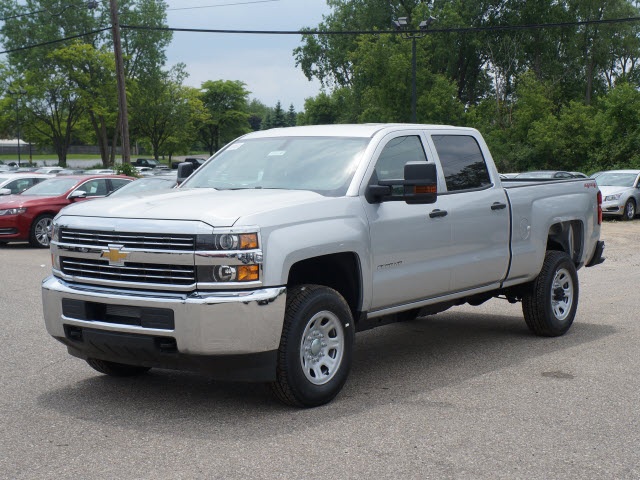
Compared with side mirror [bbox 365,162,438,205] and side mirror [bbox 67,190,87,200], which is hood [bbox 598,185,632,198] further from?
side mirror [bbox 365,162,438,205]

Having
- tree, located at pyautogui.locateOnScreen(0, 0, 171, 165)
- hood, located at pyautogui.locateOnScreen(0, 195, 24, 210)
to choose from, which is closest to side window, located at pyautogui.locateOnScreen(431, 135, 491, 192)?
hood, located at pyautogui.locateOnScreen(0, 195, 24, 210)

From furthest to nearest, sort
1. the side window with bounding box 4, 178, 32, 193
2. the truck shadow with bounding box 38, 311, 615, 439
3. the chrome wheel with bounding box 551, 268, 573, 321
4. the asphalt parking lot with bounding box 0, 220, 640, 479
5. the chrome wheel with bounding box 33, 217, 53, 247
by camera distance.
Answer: the side window with bounding box 4, 178, 32, 193 → the chrome wheel with bounding box 33, 217, 53, 247 → the chrome wheel with bounding box 551, 268, 573, 321 → the truck shadow with bounding box 38, 311, 615, 439 → the asphalt parking lot with bounding box 0, 220, 640, 479

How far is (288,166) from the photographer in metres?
7.23

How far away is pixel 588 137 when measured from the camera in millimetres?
45094

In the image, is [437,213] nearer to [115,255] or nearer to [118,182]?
[115,255]

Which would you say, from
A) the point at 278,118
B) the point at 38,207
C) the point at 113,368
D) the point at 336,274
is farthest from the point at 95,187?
the point at 278,118

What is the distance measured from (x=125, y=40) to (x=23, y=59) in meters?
8.28

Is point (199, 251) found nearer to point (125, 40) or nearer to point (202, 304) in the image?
point (202, 304)

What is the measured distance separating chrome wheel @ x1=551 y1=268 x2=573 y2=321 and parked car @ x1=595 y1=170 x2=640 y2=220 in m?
18.7

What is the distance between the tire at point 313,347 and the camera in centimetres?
600

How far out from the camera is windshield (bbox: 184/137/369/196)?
696 centimetres

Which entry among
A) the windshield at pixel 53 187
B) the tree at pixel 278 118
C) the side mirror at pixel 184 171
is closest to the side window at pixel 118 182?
the windshield at pixel 53 187

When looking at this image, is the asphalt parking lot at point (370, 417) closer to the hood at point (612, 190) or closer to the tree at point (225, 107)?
the hood at point (612, 190)

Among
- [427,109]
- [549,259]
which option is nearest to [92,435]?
[549,259]
